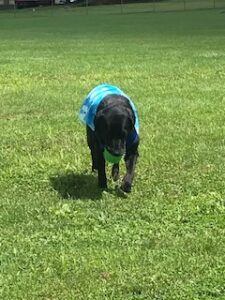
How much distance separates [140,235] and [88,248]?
0.43 meters

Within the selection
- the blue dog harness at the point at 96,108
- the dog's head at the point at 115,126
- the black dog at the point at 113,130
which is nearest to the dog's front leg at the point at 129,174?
the black dog at the point at 113,130

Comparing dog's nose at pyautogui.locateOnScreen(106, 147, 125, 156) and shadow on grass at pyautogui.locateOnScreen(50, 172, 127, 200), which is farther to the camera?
shadow on grass at pyautogui.locateOnScreen(50, 172, 127, 200)

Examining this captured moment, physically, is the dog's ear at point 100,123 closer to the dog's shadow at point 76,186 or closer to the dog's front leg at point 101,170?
the dog's front leg at point 101,170

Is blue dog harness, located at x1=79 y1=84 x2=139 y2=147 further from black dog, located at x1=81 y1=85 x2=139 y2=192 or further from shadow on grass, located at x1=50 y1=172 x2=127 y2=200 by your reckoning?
shadow on grass, located at x1=50 y1=172 x2=127 y2=200

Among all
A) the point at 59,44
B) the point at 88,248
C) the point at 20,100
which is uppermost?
the point at 88,248

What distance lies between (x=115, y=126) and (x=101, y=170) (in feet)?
2.24

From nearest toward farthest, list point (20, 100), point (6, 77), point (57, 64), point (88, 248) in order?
point (88, 248)
point (20, 100)
point (6, 77)
point (57, 64)

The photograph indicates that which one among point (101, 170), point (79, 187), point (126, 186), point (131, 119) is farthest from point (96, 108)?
point (79, 187)

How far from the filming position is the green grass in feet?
13.2

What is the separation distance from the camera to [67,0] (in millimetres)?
73188

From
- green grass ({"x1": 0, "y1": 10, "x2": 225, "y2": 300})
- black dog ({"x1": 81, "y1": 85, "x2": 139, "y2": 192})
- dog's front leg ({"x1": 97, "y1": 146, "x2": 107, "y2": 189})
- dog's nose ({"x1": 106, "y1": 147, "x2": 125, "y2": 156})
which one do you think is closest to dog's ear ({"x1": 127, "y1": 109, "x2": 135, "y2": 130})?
black dog ({"x1": 81, "y1": 85, "x2": 139, "y2": 192})

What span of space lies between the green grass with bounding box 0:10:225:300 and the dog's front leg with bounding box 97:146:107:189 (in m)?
0.07

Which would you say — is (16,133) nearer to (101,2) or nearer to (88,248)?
(88,248)

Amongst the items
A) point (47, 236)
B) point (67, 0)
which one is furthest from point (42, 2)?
point (47, 236)
